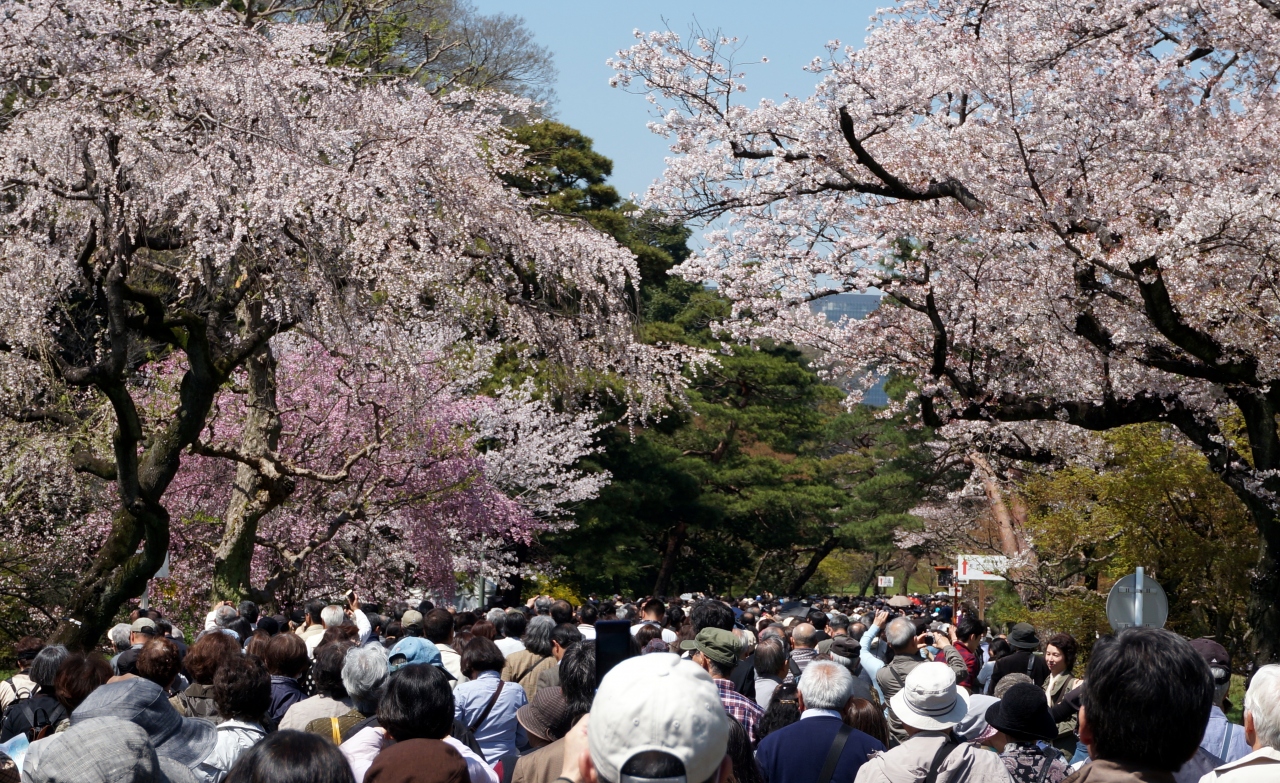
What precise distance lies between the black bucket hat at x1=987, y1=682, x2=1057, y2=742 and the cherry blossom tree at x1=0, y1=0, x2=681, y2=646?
25.4 feet

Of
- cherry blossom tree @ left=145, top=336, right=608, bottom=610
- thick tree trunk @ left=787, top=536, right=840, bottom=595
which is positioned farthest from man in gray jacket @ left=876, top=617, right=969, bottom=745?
thick tree trunk @ left=787, top=536, right=840, bottom=595

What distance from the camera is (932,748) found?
14.1 ft

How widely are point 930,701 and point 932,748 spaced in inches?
7.2

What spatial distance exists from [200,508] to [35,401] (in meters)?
4.26

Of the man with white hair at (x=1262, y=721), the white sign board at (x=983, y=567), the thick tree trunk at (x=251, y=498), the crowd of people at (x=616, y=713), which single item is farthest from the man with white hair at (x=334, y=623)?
the white sign board at (x=983, y=567)

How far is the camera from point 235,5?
2420cm

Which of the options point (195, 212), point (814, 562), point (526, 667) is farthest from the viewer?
point (814, 562)

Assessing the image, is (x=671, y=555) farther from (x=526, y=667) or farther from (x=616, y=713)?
(x=616, y=713)

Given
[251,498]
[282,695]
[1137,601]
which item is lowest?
[282,695]

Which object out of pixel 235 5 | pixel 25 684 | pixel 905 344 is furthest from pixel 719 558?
pixel 25 684

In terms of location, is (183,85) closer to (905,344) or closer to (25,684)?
(25,684)

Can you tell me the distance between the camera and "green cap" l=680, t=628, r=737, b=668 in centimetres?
608

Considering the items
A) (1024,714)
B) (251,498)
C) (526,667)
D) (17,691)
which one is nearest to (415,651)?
(526,667)

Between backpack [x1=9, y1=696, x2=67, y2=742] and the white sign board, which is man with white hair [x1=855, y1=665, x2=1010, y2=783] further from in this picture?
the white sign board
